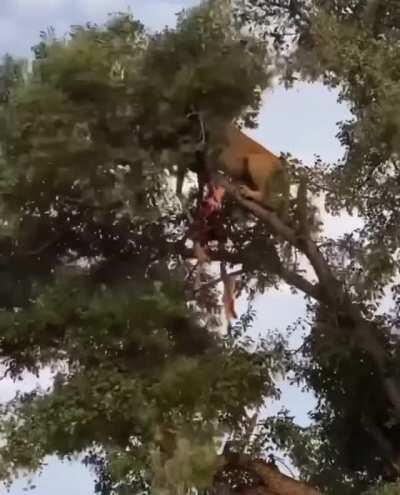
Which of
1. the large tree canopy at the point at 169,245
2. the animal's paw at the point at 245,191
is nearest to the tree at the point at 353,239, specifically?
the large tree canopy at the point at 169,245

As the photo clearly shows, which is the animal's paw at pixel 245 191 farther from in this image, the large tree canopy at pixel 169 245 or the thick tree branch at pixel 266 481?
the thick tree branch at pixel 266 481

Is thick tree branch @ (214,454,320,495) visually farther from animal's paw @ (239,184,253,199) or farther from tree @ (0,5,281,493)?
animal's paw @ (239,184,253,199)

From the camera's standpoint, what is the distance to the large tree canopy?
27.0ft

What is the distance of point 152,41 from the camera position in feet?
28.2

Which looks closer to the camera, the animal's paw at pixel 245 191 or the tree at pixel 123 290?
the tree at pixel 123 290

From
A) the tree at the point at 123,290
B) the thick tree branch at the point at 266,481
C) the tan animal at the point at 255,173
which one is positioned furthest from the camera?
the tan animal at the point at 255,173

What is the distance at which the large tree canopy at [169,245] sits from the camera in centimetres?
822

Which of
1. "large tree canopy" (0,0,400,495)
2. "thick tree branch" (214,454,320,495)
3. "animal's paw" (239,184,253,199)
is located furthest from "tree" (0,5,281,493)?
"animal's paw" (239,184,253,199)

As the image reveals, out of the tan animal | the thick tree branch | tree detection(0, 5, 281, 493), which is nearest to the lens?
tree detection(0, 5, 281, 493)

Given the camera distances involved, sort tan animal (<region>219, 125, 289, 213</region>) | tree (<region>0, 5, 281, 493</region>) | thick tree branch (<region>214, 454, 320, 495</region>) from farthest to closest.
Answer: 1. tan animal (<region>219, 125, 289, 213</region>)
2. thick tree branch (<region>214, 454, 320, 495</region>)
3. tree (<region>0, 5, 281, 493</region>)

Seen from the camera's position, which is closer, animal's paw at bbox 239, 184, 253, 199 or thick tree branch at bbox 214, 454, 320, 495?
thick tree branch at bbox 214, 454, 320, 495

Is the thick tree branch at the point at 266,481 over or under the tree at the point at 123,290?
under

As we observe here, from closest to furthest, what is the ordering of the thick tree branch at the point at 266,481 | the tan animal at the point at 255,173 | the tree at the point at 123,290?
the tree at the point at 123,290 → the thick tree branch at the point at 266,481 → the tan animal at the point at 255,173

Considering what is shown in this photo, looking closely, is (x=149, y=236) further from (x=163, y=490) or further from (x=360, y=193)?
(x=163, y=490)
